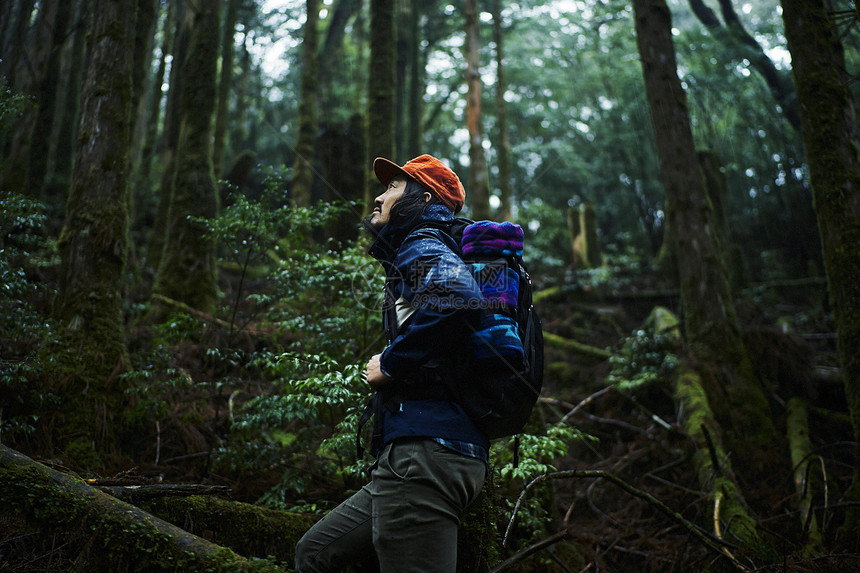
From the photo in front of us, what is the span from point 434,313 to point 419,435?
1.62 feet

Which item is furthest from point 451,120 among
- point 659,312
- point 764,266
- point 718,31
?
point 659,312

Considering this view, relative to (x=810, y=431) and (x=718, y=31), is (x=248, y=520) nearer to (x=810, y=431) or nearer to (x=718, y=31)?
(x=810, y=431)

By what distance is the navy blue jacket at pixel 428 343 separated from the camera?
2045 mm

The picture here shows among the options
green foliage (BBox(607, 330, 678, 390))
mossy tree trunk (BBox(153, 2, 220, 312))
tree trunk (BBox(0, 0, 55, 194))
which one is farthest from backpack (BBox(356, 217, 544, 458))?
tree trunk (BBox(0, 0, 55, 194))

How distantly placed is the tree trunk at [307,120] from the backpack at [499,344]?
8902mm

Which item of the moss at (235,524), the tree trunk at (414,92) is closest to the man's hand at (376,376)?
the moss at (235,524)

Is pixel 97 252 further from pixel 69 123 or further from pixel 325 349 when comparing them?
pixel 69 123

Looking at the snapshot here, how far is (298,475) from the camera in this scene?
13.6 feet

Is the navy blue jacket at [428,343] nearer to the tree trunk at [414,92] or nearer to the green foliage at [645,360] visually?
the green foliage at [645,360]

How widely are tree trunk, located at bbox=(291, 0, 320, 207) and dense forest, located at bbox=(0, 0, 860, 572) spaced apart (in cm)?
8

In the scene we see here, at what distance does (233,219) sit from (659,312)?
788 centimetres

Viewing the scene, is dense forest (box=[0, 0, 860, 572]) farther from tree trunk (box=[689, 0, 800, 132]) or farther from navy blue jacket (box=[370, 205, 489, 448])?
navy blue jacket (box=[370, 205, 489, 448])

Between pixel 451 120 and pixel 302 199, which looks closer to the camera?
pixel 302 199

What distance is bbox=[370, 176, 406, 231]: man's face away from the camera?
2.55 metres
